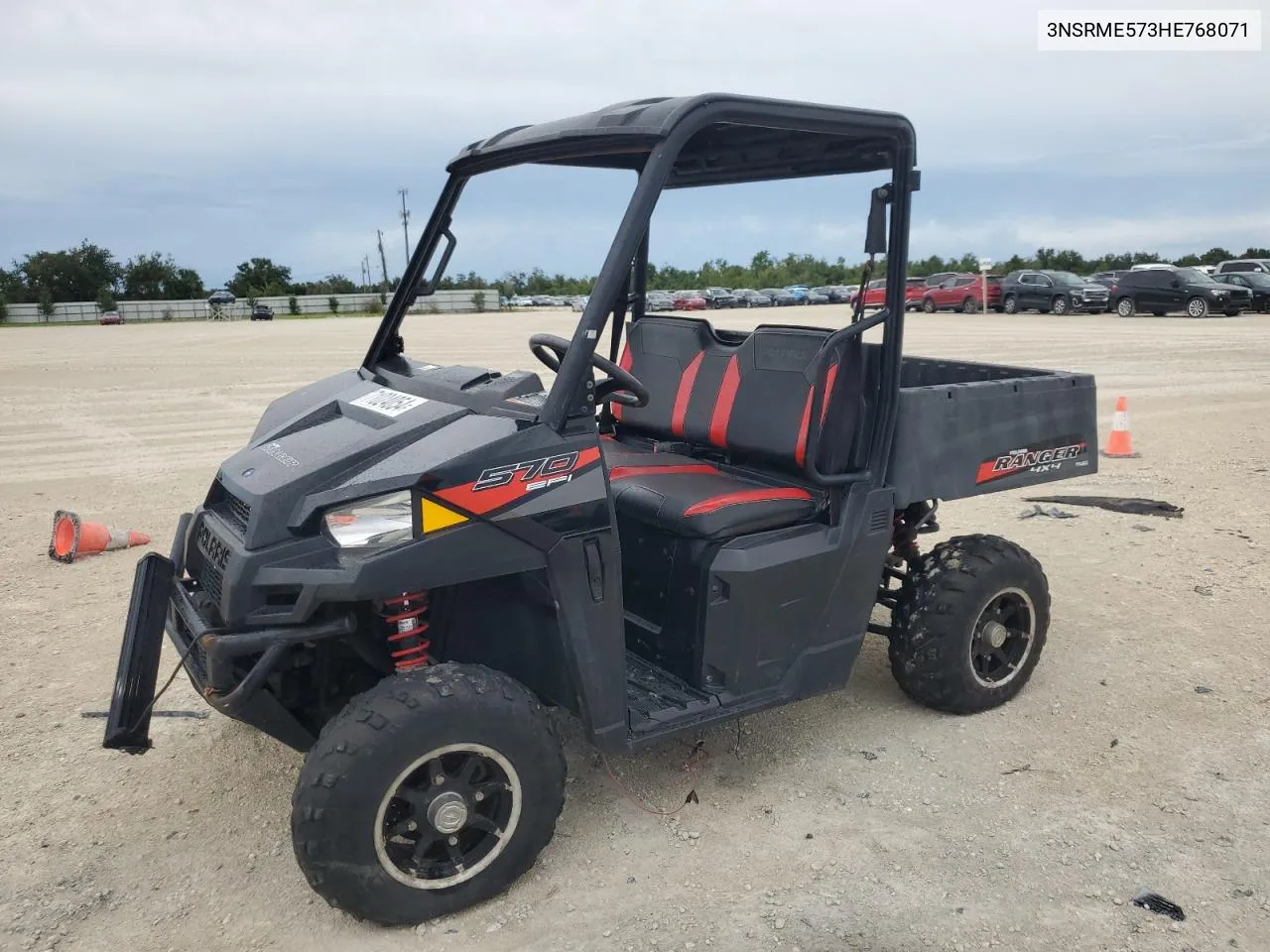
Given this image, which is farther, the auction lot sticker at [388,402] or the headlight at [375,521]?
the auction lot sticker at [388,402]

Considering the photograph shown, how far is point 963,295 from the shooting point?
31.9 m

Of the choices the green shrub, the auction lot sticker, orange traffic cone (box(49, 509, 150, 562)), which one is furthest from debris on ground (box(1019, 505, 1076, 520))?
the green shrub

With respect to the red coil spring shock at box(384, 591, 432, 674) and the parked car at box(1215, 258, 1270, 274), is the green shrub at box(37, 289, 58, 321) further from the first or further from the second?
the red coil spring shock at box(384, 591, 432, 674)

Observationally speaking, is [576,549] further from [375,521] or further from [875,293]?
[875,293]

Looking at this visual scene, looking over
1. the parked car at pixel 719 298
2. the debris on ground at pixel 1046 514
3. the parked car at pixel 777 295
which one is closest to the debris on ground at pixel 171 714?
the parked car at pixel 719 298

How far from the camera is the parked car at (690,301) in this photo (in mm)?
4324

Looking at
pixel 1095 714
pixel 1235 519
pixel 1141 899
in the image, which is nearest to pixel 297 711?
pixel 1141 899

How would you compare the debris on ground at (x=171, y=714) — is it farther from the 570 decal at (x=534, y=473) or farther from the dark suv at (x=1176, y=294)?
the dark suv at (x=1176, y=294)

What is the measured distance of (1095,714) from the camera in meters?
4.14

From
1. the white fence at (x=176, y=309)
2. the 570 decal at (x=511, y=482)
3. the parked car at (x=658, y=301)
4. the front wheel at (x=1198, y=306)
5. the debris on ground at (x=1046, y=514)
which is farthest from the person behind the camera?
the white fence at (x=176, y=309)

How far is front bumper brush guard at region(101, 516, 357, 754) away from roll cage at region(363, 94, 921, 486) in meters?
0.95

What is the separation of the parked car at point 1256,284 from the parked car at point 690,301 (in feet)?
91.9

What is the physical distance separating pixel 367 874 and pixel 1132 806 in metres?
2.45

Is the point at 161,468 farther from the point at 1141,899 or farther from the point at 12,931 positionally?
the point at 1141,899
